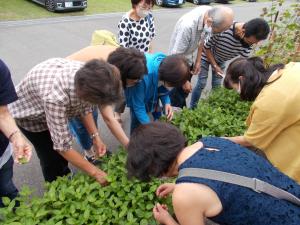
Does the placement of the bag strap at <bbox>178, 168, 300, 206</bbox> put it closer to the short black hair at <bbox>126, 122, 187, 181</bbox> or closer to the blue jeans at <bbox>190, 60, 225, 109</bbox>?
the short black hair at <bbox>126, 122, 187, 181</bbox>

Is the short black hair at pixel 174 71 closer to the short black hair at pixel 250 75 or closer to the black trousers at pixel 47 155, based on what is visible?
the short black hair at pixel 250 75

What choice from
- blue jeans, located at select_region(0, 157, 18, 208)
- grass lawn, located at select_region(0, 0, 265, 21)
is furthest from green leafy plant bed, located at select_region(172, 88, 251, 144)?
grass lawn, located at select_region(0, 0, 265, 21)

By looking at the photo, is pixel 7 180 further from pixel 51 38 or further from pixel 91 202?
pixel 51 38

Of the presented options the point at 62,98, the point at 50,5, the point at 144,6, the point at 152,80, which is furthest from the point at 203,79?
the point at 50,5

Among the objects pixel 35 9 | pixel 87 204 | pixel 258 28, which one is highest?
pixel 258 28

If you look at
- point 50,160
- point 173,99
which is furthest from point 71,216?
point 173,99

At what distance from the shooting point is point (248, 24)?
3.57 m

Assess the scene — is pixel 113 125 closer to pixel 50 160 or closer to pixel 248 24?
pixel 50 160

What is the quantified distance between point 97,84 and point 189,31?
2232 mm

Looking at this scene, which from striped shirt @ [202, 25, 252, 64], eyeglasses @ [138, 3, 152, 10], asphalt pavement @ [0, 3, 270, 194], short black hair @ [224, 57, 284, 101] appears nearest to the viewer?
short black hair @ [224, 57, 284, 101]

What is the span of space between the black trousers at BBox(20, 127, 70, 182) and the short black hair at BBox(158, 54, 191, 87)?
1043 millimetres

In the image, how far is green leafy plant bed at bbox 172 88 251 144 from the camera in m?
2.90

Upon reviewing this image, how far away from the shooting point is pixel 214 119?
10.0 ft

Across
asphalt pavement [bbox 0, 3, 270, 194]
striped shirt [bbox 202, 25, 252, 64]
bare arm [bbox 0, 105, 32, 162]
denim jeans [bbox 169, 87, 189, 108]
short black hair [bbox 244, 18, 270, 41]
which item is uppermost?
short black hair [bbox 244, 18, 270, 41]
